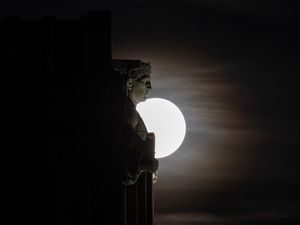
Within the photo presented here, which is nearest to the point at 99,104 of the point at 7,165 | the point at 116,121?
the point at 116,121

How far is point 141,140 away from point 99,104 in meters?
1.37

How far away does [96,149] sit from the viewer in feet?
95.2

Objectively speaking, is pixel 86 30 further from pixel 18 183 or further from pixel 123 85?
pixel 18 183

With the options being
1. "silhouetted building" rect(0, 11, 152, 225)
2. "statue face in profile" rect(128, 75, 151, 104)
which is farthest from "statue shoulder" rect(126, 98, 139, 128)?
"statue face in profile" rect(128, 75, 151, 104)

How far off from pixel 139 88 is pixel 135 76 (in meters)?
0.28

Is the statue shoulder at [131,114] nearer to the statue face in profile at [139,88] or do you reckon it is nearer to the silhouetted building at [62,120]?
the silhouetted building at [62,120]

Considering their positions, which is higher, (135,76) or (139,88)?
(135,76)

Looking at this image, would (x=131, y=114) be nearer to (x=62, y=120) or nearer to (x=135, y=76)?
(x=135, y=76)

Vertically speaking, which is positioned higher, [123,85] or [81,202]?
[123,85]

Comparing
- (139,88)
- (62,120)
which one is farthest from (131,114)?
(62,120)

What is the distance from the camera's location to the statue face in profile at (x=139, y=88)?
1186 inches

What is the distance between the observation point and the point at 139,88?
99.1ft

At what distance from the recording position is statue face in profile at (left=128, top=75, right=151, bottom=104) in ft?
98.8

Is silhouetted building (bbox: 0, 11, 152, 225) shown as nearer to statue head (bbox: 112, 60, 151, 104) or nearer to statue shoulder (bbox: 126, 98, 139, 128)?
statue shoulder (bbox: 126, 98, 139, 128)
